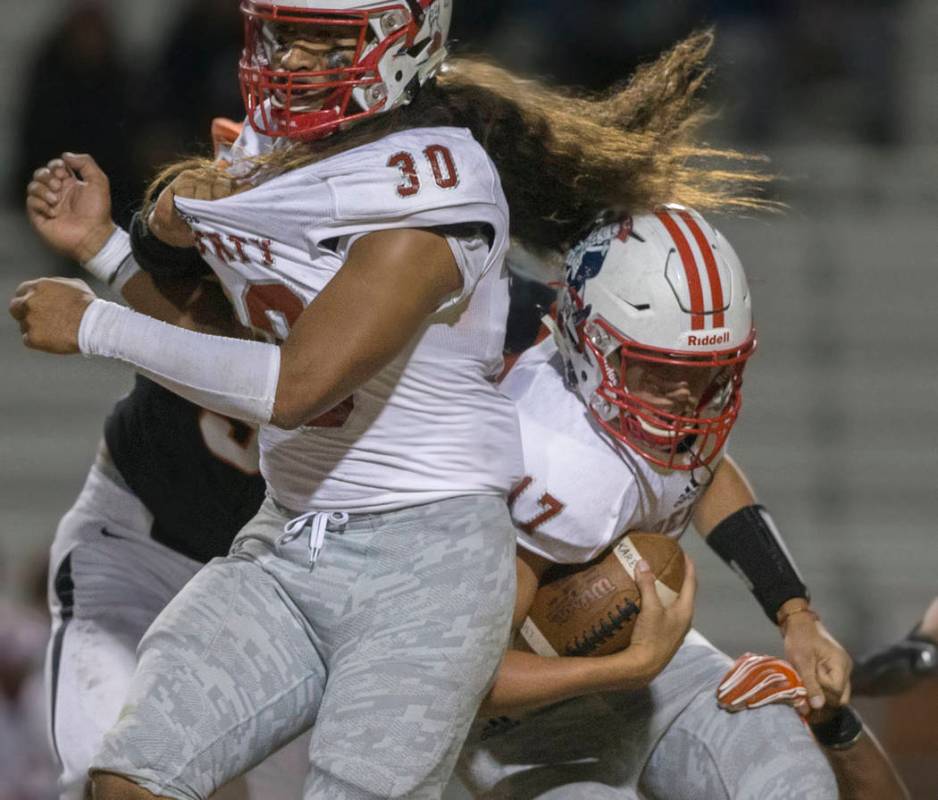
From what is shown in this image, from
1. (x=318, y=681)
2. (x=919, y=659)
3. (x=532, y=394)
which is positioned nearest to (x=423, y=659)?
(x=318, y=681)

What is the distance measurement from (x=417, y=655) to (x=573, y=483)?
39 cm

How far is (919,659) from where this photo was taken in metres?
3.09

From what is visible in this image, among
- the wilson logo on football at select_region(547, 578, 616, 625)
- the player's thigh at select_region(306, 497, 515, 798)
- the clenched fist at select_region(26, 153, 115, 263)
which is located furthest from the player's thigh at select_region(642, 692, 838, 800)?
the clenched fist at select_region(26, 153, 115, 263)

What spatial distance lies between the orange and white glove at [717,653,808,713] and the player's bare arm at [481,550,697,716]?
0.52 ft

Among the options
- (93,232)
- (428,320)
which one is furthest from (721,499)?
(93,232)

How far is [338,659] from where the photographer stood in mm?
2217

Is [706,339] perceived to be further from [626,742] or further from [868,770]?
[868,770]

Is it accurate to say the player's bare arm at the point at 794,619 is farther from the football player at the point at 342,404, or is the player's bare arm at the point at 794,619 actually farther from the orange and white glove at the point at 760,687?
the football player at the point at 342,404

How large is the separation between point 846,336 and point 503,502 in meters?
4.25

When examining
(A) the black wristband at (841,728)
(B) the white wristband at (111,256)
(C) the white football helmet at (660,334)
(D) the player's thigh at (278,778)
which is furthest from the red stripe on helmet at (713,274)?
(D) the player's thigh at (278,778)

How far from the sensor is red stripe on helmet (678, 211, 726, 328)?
2.47 meters

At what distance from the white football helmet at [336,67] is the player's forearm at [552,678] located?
2.63 ft

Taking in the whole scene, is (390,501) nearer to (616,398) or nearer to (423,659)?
(423,659)

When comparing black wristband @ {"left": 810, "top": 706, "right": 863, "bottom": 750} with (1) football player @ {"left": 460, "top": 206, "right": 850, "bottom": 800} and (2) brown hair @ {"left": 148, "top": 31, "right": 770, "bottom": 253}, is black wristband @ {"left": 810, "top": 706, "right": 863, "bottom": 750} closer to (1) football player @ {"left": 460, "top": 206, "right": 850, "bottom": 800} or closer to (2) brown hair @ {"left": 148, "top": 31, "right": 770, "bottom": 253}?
(1) football player @ {"left": 460, "top": 206, "right": 850, "bottom": 800}
